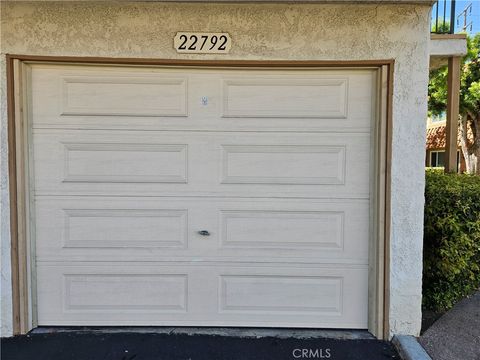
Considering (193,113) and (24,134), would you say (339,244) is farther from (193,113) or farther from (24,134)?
(24,134)

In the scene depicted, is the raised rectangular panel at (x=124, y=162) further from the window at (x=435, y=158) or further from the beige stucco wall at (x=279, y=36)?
the window at (x=435, y=158)

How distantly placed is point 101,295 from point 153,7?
2535 mm

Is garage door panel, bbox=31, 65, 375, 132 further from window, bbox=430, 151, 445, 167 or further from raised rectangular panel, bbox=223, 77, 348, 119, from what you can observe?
window, bbox=430, 151, 445, 167

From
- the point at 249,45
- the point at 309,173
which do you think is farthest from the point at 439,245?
the point at 249,45

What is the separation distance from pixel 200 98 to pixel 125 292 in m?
1.85

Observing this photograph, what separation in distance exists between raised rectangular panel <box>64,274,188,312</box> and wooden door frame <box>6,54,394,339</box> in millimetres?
392

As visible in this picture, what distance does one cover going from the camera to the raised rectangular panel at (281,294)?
3156 millimetres

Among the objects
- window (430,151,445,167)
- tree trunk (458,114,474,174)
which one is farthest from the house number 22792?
window (430,151,445,167)

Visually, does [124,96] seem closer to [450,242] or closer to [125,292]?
[125,292]

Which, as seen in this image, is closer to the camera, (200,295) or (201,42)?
(201,42)

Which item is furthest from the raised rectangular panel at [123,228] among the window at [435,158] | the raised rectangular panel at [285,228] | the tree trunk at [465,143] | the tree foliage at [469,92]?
Answer: the window at [435,158]

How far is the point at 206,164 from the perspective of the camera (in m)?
3.11

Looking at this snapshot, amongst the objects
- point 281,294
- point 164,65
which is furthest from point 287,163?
point 164,65

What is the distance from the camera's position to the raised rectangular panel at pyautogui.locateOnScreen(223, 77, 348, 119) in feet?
10.1
